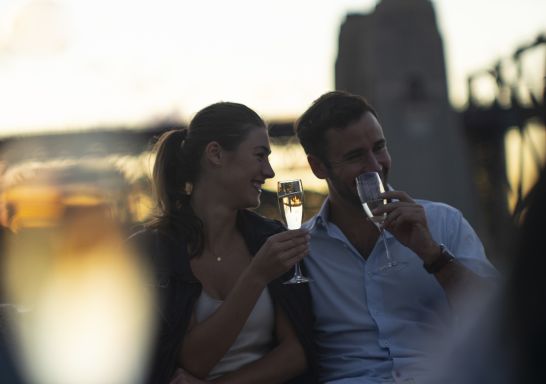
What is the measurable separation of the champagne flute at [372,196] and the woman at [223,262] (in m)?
0.35

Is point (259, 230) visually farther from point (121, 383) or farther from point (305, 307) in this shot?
point (121, 383)

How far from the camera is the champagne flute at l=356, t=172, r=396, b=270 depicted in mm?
2682

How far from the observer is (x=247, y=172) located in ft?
9.70

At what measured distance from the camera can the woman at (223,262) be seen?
2.53 meters

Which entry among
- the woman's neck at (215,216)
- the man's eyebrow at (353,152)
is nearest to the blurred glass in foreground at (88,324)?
the woman's neck at (215,216)

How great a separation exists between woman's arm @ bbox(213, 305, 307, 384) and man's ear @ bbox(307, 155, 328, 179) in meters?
0.86

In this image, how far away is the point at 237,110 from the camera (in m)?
3.09

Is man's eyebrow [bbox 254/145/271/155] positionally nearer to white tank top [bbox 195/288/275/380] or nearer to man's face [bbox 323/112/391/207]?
man's face [bbox 323/112/391/207]

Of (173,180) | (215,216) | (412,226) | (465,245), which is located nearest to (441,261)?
(412,226)

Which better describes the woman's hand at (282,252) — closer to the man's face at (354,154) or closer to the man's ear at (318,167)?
the man's face at (354,154)

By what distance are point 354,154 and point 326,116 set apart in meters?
0.25

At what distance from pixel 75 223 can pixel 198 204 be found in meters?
3.14

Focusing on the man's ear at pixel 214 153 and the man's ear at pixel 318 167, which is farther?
the man's ear at pixel 318 167

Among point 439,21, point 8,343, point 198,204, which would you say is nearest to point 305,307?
point 198,204
